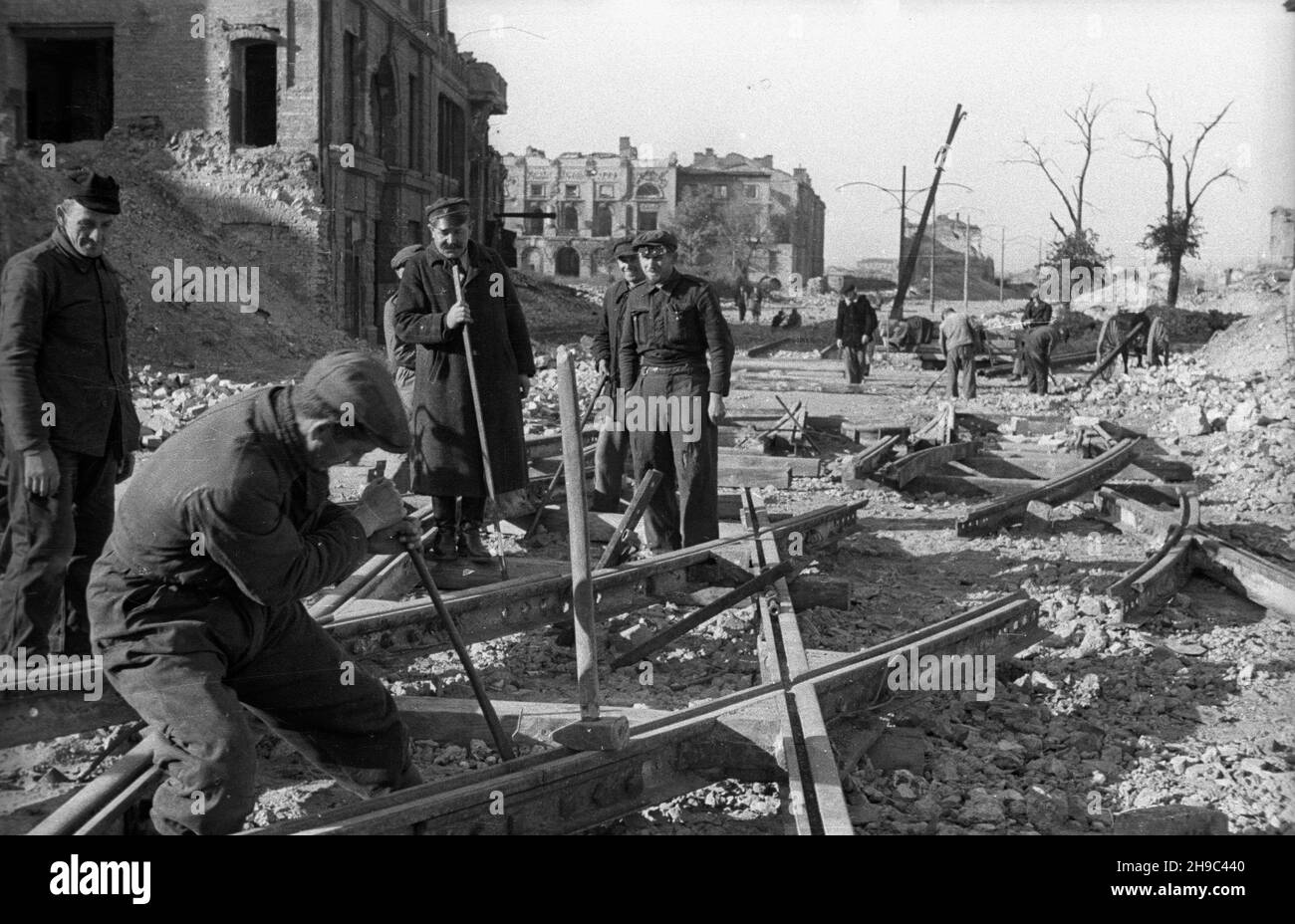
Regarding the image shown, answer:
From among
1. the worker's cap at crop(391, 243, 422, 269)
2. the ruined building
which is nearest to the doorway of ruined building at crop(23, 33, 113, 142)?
the worker's cap at crop(391, 243, 422, 269)

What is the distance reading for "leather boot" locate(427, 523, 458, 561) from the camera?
6.82 metres

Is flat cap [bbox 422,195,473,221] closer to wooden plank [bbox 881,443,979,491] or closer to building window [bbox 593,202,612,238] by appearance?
wooden plank [bbox 881,443,979,491]

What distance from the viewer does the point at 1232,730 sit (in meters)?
5.18

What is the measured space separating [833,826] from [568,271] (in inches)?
2807

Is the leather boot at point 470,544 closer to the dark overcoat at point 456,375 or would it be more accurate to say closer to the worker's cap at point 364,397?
the dark overcoat at point 456,375

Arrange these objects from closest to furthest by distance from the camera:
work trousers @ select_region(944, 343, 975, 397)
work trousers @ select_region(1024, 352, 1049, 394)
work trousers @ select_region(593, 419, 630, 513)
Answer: work trousers @ select_region(593, 419, 630, 513) → work trousers @ select_region(944, 343, 975, 397) → work trousers @ select_region(1024, 352, 1049, 394)

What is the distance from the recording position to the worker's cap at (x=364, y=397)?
137 inches

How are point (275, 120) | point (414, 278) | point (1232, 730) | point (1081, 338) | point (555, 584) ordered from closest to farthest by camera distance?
point (1232, 730) → point (555, 584) → point (414, 278) → point (275, 120) → point (1081, 338)

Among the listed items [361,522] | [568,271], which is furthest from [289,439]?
[568,271]

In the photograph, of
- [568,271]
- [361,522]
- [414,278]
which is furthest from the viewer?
[568,271]

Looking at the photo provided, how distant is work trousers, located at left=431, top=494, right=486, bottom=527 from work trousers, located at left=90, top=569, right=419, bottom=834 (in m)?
3.01

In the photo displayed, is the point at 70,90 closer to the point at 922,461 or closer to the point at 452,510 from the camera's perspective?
the point at 922,461

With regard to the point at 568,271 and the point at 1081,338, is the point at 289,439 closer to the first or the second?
the point at 1081,338

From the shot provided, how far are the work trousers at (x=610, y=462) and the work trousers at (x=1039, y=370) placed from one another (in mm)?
14353
